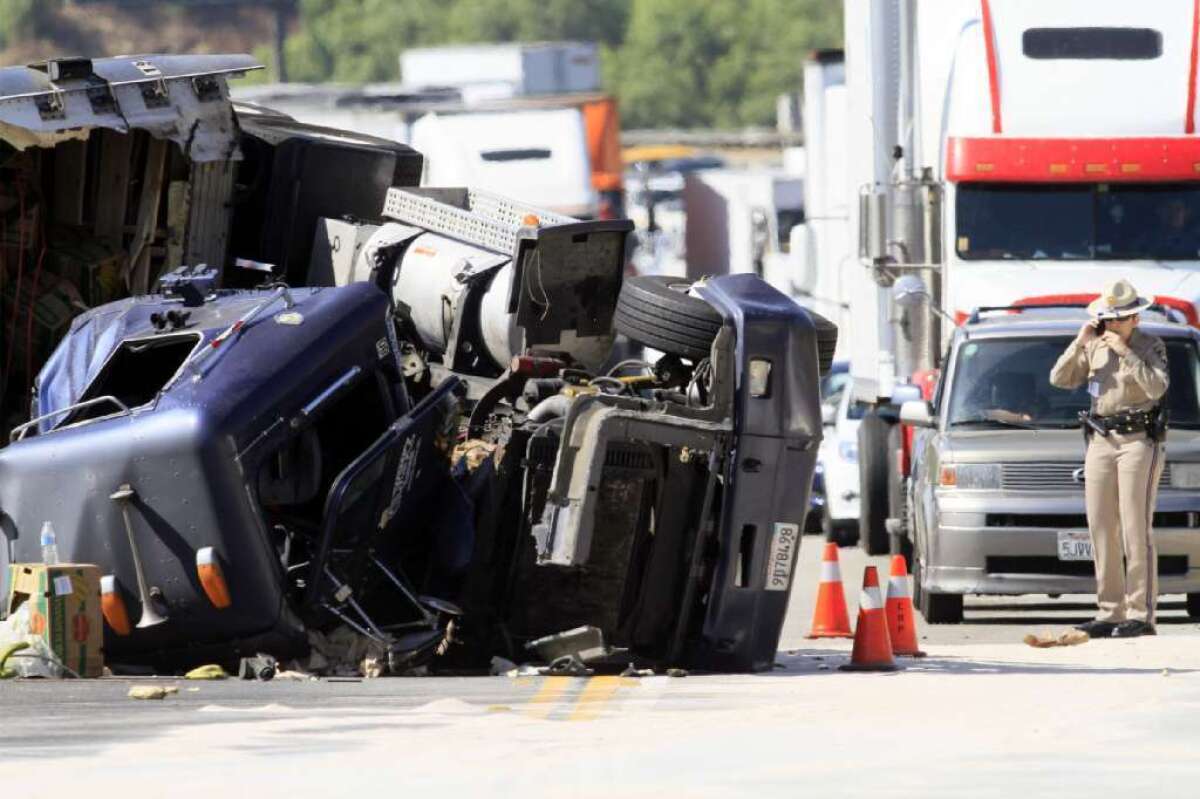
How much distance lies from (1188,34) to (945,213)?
2.14 m

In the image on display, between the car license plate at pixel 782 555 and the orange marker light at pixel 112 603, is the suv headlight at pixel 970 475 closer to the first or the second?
the car license plate at pixel 782 555

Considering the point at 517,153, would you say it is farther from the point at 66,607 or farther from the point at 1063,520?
the point at 66,607

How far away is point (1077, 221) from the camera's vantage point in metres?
20.9

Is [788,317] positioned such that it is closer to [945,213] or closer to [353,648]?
[353,648]

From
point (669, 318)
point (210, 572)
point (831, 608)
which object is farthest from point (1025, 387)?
point (210, 572)

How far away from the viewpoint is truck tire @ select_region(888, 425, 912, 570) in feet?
68.0

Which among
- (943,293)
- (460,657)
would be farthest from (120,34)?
(460,657)

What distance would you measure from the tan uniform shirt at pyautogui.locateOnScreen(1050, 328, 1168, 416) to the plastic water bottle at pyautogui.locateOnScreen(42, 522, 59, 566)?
5.44 m

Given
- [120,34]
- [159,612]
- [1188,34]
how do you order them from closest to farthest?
[159,612], [1188,34], [120,34]

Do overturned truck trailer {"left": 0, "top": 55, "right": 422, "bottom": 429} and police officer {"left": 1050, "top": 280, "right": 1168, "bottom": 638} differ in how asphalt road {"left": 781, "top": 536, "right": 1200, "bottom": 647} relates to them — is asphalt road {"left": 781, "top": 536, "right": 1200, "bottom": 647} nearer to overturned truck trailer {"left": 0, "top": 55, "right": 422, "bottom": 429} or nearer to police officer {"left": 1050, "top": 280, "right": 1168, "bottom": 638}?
police officer {"left": 1050, "top": 280, "right": 1168, "bottom": 638}

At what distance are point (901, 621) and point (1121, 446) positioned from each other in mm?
1639

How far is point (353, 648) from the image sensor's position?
41.0ft

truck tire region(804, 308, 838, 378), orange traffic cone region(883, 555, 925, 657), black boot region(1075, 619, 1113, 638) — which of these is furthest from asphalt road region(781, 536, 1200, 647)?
truck tire region(804, 308, 838, 378)

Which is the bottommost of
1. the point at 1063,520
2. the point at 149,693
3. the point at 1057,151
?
the point at 149,693
